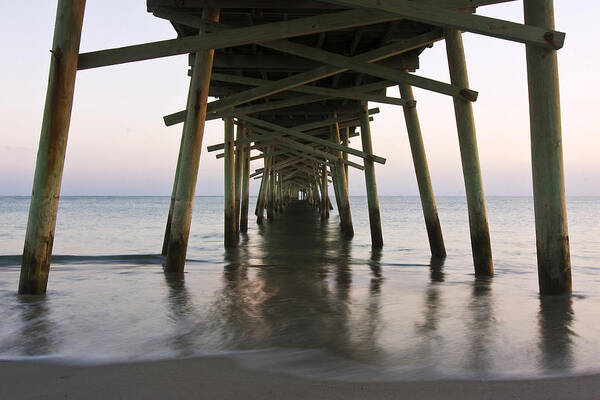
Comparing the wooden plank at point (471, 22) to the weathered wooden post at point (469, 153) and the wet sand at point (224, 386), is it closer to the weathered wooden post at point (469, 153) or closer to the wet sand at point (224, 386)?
the weathered wooden post at point (469, 153)

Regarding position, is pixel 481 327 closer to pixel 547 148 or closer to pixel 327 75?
pixel 547 148

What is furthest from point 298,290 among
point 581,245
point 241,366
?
point 581,245

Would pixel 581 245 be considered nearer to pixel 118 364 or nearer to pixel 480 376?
pixel 480 376

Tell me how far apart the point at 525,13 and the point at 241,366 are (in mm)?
3419

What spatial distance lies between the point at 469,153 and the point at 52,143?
402 cm

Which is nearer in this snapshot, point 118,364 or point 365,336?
point 118,364

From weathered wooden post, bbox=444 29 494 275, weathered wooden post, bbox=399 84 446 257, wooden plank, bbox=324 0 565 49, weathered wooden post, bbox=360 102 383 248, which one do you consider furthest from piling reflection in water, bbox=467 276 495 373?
weathered wooden post, bbox=360 102 383 248

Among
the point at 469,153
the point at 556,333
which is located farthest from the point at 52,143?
the point at 469,153

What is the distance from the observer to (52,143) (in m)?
3.68

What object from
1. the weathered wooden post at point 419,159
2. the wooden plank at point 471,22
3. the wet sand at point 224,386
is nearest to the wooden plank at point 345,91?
the weathered wooden post at point 419,159

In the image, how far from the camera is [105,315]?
338 centimetres

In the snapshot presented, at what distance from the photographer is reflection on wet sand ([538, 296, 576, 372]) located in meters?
2.34

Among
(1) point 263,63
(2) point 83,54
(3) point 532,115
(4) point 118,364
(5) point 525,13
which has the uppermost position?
(1) point 263,63

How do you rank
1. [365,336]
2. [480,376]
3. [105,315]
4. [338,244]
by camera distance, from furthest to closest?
[338,244], [105,315], [365,336], [480,376]
